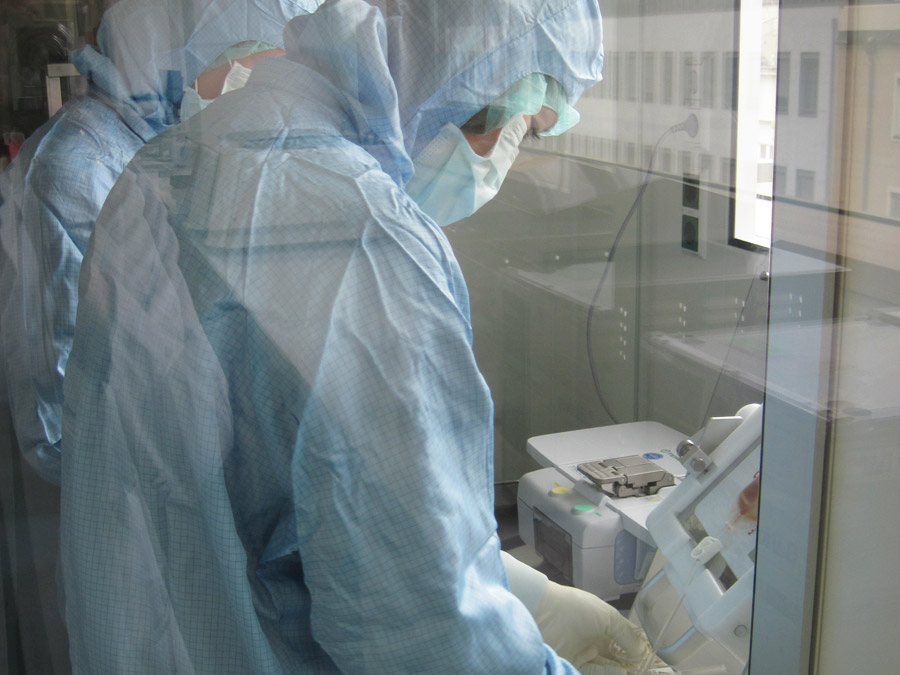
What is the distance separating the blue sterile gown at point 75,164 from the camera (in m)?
0.83

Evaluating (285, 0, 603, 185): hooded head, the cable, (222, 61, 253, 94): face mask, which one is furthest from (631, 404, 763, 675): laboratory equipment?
(222, 61, 253, 94): face mask

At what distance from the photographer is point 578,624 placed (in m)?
1.10

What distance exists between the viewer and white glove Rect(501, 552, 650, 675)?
3.59 ft

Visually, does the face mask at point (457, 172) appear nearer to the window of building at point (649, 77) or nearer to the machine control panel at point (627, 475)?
the window of building at point (649, 77)

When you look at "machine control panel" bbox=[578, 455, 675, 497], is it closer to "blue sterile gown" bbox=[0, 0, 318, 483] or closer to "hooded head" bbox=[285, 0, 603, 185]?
"hooded head" bbox=[285, 0, 603, 185]

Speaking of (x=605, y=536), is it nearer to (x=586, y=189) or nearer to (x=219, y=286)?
(x=586, y=189)

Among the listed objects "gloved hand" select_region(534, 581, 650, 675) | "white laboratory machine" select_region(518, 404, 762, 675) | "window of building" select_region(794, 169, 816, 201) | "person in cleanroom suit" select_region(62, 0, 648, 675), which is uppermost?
"window of building" select_region(794, 169, 816, 201)

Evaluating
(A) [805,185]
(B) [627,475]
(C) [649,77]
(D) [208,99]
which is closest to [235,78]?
(D) [208,99]

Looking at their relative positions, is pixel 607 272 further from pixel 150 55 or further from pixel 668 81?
pixel 150 55

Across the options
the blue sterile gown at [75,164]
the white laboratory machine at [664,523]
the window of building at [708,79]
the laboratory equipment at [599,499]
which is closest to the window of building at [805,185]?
the window of building at [708,79]

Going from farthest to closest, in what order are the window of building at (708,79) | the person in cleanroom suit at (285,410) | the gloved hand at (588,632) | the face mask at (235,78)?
1. the gloved hand at (588,632)
2. the window of building at (708,79)
3. the face mask at (235,78)
4. the person in cleanroom suit at (285,410)

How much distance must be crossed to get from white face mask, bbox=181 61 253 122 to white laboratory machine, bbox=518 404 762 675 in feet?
1.89

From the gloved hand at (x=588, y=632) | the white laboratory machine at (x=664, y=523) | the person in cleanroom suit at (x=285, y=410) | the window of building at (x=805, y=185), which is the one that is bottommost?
the gloved hand at (x=588, y=632)

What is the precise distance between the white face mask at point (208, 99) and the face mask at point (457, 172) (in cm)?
23
